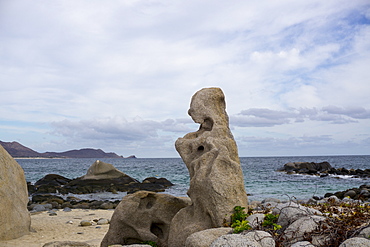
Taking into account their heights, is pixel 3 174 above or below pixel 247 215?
above

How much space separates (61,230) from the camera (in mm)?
13641

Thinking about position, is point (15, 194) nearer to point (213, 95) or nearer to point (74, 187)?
point (213, 95)

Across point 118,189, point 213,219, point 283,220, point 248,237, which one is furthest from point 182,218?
point 118,189

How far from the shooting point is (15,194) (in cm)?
1145

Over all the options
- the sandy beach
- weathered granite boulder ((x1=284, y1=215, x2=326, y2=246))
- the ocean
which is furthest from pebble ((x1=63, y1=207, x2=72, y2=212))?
weathered granite boulder ((x1=284, y1=215, x2=326, y2=246))

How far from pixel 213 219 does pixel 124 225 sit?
2.60 m

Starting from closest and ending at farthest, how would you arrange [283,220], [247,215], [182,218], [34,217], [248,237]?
[248,237] < [283,220] < [247,215] < [182,218] < [34,217]

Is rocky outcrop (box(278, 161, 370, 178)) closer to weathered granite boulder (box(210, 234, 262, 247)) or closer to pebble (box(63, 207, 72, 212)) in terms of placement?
pebble (box(63, 207, 72, 212))

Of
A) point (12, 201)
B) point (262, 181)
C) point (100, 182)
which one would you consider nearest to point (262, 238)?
point (12, 201)

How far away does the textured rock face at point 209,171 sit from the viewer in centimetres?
804

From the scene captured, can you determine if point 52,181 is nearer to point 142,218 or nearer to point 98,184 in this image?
point 98,184

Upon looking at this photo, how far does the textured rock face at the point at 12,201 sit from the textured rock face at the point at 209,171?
532 cm

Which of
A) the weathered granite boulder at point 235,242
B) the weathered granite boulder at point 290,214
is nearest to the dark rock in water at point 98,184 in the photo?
the weathered granite boulder at point 290,214

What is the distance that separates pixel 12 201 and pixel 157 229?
473 centimetres
